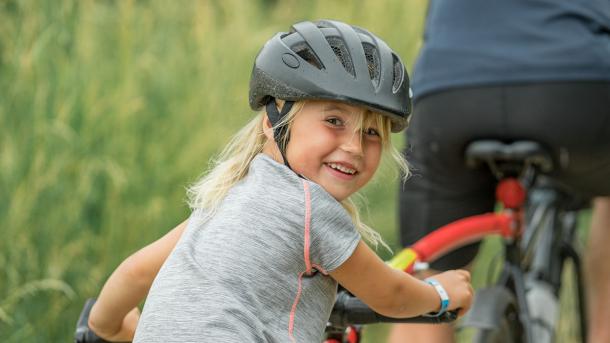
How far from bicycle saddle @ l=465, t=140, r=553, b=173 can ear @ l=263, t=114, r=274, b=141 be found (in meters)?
1.26

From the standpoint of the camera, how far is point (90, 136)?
15.3ft

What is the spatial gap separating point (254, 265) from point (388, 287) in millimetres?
365

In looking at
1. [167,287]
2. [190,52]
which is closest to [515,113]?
[167,287]

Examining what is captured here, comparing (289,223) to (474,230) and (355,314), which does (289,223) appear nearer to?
(355,314)

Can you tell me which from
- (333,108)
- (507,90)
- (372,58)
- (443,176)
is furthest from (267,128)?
(443,176)

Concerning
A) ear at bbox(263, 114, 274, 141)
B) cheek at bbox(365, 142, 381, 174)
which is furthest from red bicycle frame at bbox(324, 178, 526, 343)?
ear at bbox(263, 114, 274, 141)

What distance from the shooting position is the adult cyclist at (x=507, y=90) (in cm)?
348

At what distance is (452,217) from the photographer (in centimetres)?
389

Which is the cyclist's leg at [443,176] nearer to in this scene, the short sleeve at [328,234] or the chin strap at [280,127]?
the chin strap at [280,127]

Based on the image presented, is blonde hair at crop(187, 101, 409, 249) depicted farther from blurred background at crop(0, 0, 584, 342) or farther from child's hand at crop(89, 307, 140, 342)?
blurred background at crop(0, 0, 584, 342)

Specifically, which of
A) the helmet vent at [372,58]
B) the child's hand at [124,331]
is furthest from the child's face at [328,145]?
the child's hand at [124,331]

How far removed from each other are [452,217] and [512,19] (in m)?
0.77

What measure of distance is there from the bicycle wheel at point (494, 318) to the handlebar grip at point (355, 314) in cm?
78

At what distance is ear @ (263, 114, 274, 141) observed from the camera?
8.11 ft
